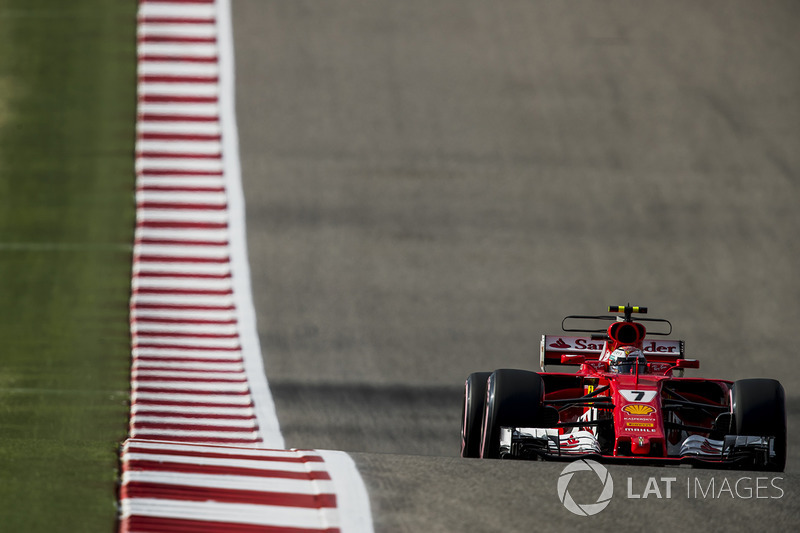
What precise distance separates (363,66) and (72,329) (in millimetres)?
4443

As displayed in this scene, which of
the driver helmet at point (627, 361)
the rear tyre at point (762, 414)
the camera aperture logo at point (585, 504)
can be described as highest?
the driver helmet at point (627, 361)

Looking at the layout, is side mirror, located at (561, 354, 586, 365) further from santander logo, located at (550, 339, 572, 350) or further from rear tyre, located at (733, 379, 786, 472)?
rear tyre, located at (733, 379, 786, 472)

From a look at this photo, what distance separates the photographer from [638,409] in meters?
5.52

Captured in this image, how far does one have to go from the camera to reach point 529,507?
178 inches

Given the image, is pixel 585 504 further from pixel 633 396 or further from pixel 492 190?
pixel 492 190

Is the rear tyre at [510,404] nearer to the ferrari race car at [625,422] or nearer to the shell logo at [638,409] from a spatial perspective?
the ferrari race car at [625,422]

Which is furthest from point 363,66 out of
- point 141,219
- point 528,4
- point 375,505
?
point 375,505

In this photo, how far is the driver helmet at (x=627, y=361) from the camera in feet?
20.0

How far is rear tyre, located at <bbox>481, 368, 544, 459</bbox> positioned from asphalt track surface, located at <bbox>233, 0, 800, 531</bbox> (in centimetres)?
260

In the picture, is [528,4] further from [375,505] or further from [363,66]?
[375,505]

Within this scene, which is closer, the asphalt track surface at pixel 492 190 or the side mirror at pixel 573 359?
the side mirror at pixel 573 359

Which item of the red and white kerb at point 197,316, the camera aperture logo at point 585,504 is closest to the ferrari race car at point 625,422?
the camera aperture logo at point 585,504

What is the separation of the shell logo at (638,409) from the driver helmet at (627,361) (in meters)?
0.53

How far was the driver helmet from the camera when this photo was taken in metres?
6.11
